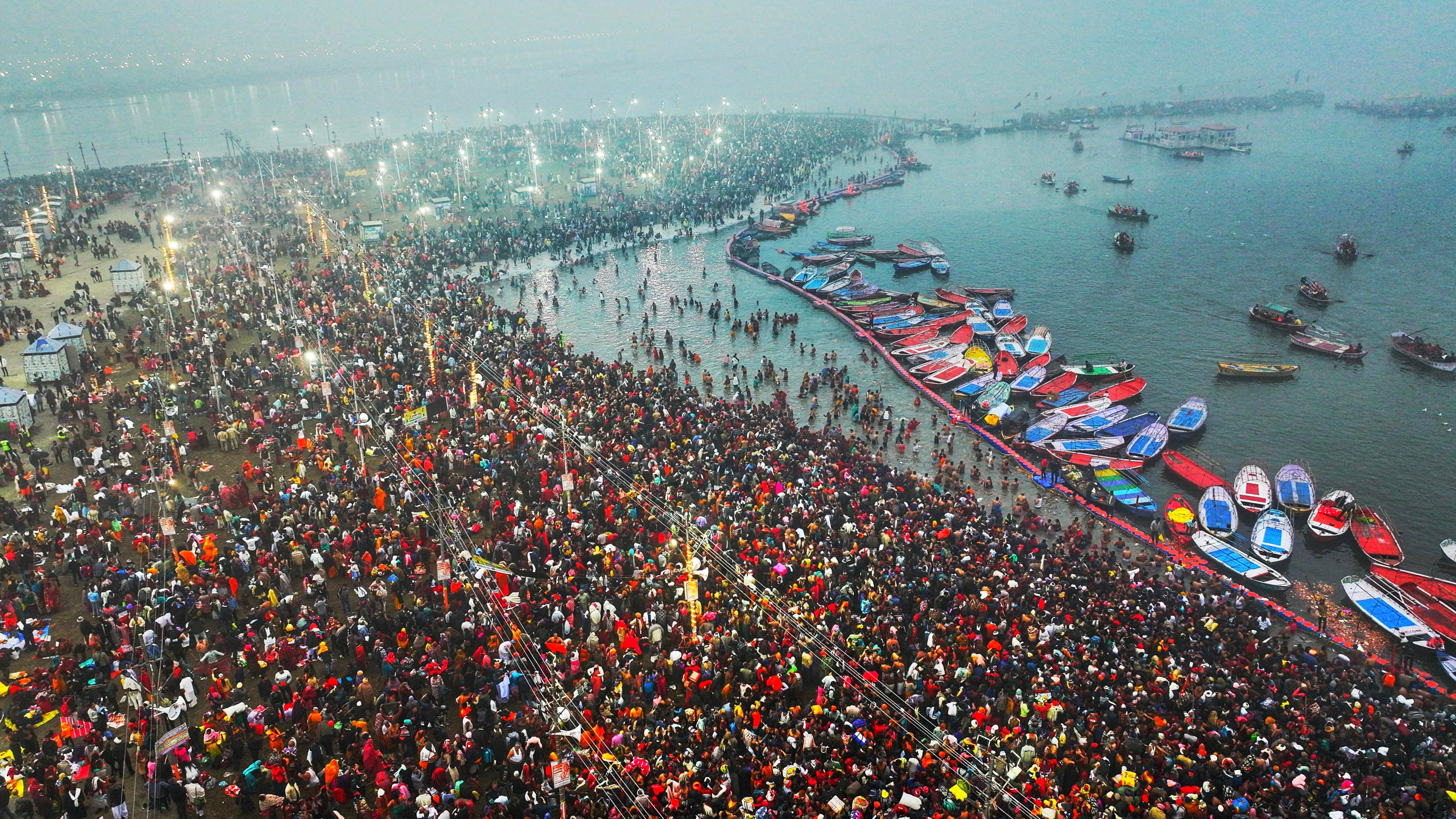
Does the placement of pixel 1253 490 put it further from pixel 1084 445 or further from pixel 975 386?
pixel 975 386

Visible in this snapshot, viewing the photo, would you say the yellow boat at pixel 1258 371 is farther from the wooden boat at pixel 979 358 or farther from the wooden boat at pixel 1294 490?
the wooden boat at pixel 979 358

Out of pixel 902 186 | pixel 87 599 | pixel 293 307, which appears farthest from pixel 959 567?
pixel 902 186

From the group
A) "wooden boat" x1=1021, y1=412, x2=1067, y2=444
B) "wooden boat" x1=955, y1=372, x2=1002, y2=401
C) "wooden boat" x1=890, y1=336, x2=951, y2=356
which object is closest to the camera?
"wooden boat" x1=1021, y1=412, x2=1067, y2=444

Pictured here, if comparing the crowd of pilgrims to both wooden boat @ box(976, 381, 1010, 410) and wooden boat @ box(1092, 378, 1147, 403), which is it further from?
wooden boat @ box(1092, 378, 1147, 403)

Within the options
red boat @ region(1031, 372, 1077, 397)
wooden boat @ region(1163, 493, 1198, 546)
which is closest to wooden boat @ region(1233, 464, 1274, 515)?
wooden boat @ region(1163, 493, 1198, 546)

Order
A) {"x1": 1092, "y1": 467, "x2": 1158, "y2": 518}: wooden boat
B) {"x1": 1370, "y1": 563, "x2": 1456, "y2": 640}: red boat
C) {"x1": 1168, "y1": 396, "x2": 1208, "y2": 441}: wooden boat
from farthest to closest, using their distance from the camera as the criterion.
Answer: {"x1": 1168, "y1": 396, "x2": 1208, "y2": 441}: wooden boat
{"x1": 1092, "y1": 467, "x2": 1158, "y2": 518}: wooden boat
{"x1": 1370, "y1": 563, "x2": 1456, "y2": 640}: red boat

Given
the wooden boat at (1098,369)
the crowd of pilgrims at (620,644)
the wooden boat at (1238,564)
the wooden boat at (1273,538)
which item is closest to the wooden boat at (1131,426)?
the wooden boat at (1098,369)
